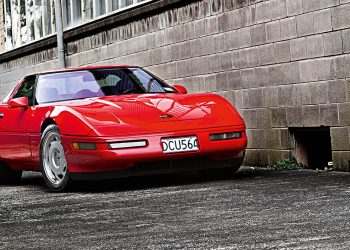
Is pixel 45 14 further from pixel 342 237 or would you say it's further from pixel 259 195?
pixel 342 237

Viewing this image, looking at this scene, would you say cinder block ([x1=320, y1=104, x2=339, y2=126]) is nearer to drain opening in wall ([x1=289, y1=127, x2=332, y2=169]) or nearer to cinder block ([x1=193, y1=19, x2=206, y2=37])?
drain opening in wall ([x1=289, y1=127, x2=332, y2=169])

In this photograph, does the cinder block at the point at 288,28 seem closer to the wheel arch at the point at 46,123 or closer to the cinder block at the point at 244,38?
the cinder block at the point at 244,38

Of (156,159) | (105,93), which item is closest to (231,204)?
(156,159)

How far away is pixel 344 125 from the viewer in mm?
10125

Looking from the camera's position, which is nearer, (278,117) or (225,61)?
(278,117)

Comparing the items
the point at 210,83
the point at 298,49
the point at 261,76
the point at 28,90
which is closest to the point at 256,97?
the point at 261,76

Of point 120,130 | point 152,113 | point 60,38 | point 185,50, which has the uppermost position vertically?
point 60,38

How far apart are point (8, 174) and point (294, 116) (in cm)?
330

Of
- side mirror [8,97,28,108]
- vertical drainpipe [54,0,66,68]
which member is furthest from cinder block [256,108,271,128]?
vertical drainpipe [54,0,66,68]

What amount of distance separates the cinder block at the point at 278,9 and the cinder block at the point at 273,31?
8 cm

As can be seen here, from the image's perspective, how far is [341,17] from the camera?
10.1m

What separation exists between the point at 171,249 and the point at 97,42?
1265 cm

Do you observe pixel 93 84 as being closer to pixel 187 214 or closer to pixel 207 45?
pixel 207 45

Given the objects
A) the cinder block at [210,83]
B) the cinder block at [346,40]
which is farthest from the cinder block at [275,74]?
the cinder block at [210,83]
